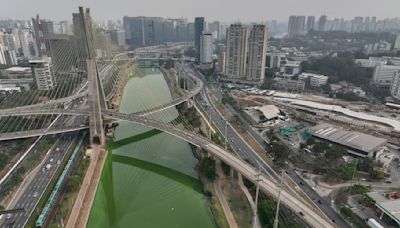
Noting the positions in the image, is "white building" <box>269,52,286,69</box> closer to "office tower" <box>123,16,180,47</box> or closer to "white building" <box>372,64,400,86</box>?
"white building" <box>372,64,400,86</box>

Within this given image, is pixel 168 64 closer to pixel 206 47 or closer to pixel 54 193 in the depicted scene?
pixel 206 47

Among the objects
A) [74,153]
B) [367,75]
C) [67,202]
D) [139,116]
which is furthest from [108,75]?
[367,75]

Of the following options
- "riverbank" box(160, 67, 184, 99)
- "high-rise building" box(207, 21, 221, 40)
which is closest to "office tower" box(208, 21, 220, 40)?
"high-rise building" box(207, 21, 221, 40)

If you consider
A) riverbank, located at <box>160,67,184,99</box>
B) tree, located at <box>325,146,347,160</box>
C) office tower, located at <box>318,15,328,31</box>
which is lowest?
tree, located at <box>325,146,347,160</box>

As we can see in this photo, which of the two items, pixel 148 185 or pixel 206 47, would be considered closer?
pixel 148 185

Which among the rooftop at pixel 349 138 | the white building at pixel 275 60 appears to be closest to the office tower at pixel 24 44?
the white building at pixel 275 60

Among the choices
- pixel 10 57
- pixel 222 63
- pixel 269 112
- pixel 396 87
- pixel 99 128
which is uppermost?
pixel 10 57

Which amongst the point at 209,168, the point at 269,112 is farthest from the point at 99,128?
the point at 269,112
